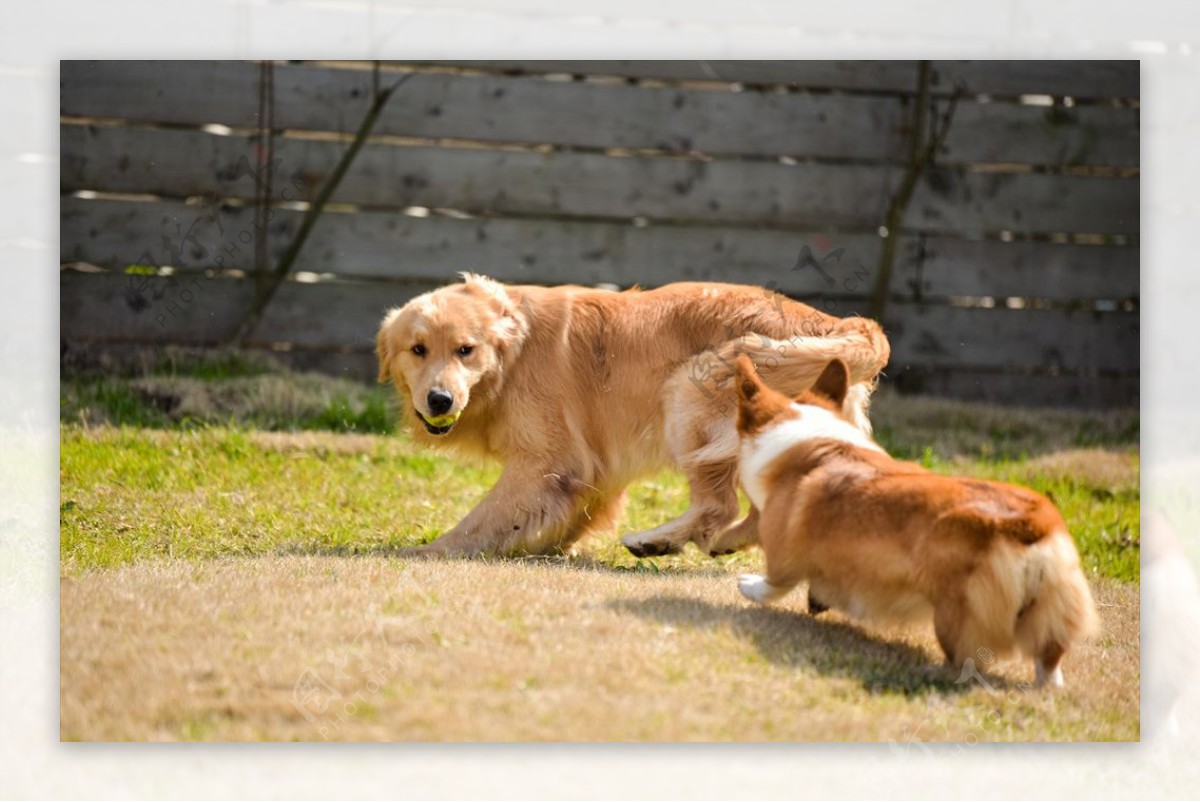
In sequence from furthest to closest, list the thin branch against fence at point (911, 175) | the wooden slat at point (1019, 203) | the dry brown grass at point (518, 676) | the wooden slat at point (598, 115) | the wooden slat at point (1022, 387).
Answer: the thin branch against fence at point (911, 175) < the wooden slat at point (598, 115) < the wooden slat at point (1022, 387) < the wooden slat at point (1019, 203) < the dry brown grass at point (518, 676)

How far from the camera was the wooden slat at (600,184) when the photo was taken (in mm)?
5680

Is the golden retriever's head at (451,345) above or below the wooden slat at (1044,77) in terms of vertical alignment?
below

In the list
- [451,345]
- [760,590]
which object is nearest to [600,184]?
[451,345]

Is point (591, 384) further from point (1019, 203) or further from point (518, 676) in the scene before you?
point (1019, 203)

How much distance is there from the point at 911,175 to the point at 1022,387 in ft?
3.55

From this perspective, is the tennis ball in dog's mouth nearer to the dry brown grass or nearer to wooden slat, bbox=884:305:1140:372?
the dry brown grass

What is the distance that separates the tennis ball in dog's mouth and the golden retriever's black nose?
4 cm

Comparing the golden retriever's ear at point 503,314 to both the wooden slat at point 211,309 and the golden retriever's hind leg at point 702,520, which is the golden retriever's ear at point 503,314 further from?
the wooden slat at point 211,309

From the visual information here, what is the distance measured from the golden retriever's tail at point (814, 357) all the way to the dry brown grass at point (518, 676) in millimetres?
895

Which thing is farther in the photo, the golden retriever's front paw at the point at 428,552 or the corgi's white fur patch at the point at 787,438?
the golden retriever's front paw at the point at 428,552

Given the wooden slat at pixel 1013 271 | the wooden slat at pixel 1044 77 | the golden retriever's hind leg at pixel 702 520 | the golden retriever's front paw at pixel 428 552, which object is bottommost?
the golden retriever's front paw at pixel 428 552

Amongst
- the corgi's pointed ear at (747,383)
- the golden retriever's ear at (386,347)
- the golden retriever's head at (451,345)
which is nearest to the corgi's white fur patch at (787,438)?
the corgi's pointed ear at (747,383)

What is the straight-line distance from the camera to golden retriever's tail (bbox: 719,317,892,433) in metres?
4.32

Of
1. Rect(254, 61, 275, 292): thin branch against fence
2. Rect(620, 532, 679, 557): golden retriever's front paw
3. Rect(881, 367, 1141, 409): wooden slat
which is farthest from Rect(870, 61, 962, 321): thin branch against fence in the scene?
Rect(254, 61, 275, 292): thin branch against fence
